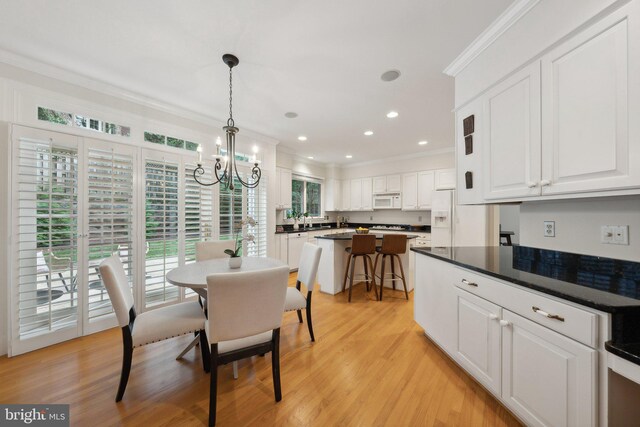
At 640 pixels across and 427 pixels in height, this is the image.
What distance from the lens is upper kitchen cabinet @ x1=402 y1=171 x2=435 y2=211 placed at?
5297mm

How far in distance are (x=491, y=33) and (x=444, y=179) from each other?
11.9 ft

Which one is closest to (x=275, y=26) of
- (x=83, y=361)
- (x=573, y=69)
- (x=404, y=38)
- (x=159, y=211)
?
(x=404, y=38)

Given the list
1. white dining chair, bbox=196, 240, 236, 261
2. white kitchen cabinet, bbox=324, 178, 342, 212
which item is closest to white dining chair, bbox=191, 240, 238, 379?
white dining chair, bbox=196, 240, 236, 261

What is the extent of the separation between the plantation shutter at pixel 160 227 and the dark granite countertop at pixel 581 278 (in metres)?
2.98

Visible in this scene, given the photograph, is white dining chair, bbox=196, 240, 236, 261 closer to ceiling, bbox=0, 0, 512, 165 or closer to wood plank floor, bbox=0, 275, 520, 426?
wood plank floor, bbox=0, 275, 520, 426

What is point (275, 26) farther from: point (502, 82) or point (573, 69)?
point (573, 69)

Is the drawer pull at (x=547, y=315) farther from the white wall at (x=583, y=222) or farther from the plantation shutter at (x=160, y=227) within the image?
the plantation shutter at (x=160, y=227)

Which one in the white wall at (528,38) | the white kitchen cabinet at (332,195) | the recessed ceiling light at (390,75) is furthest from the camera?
the white kitchen cabinet at (332,195)

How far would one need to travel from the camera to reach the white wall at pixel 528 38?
1270 mm

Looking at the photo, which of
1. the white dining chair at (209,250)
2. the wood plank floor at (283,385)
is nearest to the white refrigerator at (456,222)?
the wood plank floor at (283,385)

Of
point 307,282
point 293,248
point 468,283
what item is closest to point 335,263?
point 307,282

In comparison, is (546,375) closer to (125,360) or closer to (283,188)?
(125,360)

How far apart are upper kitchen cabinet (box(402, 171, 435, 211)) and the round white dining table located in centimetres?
408

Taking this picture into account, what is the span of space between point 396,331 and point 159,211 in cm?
302
